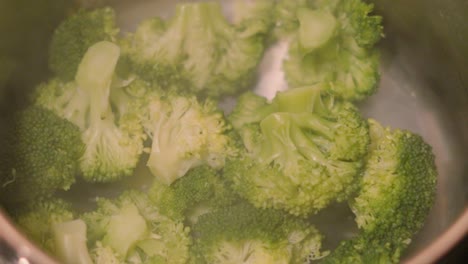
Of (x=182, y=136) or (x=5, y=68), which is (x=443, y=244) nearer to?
(x=182, y=136)

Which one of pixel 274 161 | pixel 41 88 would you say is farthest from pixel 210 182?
pixel 41 88

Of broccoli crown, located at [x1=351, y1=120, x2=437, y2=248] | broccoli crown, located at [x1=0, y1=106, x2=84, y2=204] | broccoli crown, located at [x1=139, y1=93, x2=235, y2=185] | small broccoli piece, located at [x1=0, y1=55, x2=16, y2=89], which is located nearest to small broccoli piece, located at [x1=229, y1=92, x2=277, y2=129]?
broccoli crown, located at [x1=139, y1=93, x2=235, y2=185]

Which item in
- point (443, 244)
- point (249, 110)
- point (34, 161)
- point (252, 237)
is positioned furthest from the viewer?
point (249, 110)

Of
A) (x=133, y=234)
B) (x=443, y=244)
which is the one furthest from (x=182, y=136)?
(x=443, y=244)

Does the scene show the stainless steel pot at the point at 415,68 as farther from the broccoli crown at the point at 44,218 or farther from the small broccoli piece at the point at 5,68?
the broccoli crown at the point at 44,218

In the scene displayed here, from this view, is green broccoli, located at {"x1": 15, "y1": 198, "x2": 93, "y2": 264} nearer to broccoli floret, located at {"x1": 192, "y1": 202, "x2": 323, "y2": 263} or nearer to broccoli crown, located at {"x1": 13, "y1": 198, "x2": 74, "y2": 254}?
broccoli crown, located at {"x1": 13, "y1": 198, "x2": 74, "y2": 254}

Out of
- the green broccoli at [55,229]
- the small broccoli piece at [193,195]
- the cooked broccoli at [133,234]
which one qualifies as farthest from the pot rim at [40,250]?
the small broccoli piece at [193,195]

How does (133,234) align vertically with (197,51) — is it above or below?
below
